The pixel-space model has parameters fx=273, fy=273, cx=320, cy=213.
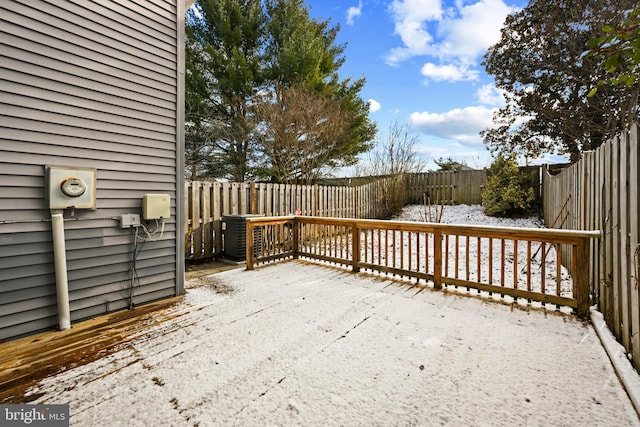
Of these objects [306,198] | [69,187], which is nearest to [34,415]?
[69,187]

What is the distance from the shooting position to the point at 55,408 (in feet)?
4.74

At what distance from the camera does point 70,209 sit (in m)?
2.38

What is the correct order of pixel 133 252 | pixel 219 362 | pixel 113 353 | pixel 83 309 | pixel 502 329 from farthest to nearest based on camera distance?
pixel 133 252 → pixel 83 309 → pixel 502 329 → pixel 113 353 → pixel 219 362

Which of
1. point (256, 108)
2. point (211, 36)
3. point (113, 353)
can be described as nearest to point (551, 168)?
point (256, 108)

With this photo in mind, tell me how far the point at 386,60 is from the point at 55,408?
9.46 metres

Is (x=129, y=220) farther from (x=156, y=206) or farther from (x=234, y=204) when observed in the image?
(x=234, y=204)

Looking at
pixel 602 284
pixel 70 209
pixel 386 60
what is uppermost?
pixel 386 60

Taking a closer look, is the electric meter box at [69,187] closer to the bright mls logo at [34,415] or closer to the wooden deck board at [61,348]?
the wooden deck board at [61,348]

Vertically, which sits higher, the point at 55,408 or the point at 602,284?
the point at 602,284

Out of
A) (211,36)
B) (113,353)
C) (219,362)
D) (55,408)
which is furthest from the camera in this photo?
(211,36)

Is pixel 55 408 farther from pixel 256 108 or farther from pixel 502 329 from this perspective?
pixel 256 108

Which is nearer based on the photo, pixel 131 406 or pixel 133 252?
pixel 131 406

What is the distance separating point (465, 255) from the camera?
13.4 ft

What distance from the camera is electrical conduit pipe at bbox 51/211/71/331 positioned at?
226 centimetres
